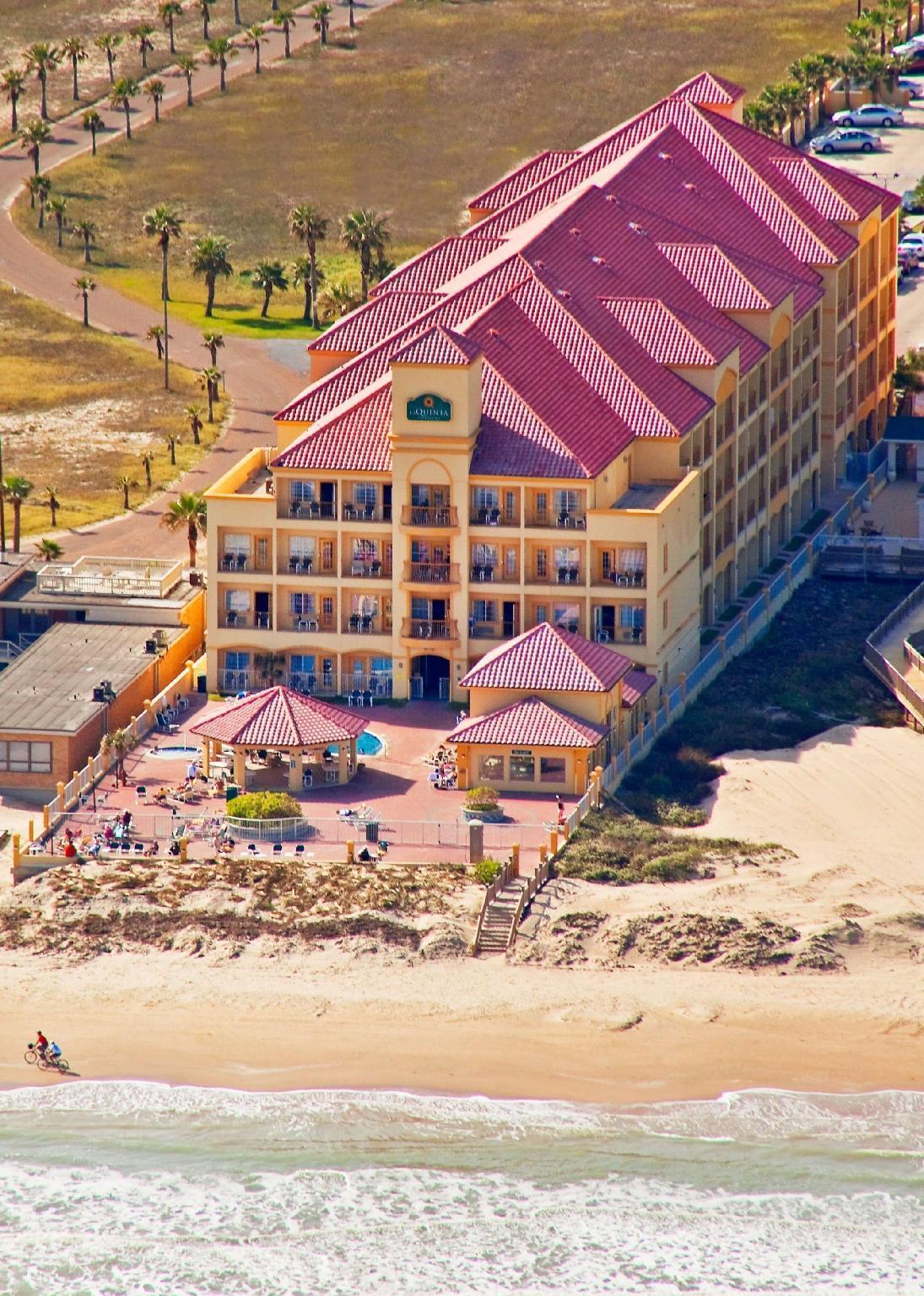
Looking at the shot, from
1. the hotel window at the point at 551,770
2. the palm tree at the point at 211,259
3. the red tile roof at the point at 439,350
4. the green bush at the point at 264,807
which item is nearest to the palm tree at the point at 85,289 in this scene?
the palm tree at the point at 211,259

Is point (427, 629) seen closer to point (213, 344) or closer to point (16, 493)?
point (16, 493)

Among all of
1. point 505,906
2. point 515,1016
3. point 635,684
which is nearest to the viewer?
point 515,1016

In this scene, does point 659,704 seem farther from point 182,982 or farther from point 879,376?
point 879,376

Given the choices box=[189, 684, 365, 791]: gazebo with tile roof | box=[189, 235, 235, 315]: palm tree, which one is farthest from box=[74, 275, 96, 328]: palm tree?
box=[189, 684, 365, 791]: gazebo with tile roof

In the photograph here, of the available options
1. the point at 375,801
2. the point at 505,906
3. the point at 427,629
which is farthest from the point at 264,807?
the point at 427,629

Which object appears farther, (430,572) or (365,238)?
(365,238)

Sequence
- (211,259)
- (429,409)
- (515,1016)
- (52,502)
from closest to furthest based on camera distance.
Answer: (515,1016) → (429,409) → (52,502) → (211,259)
